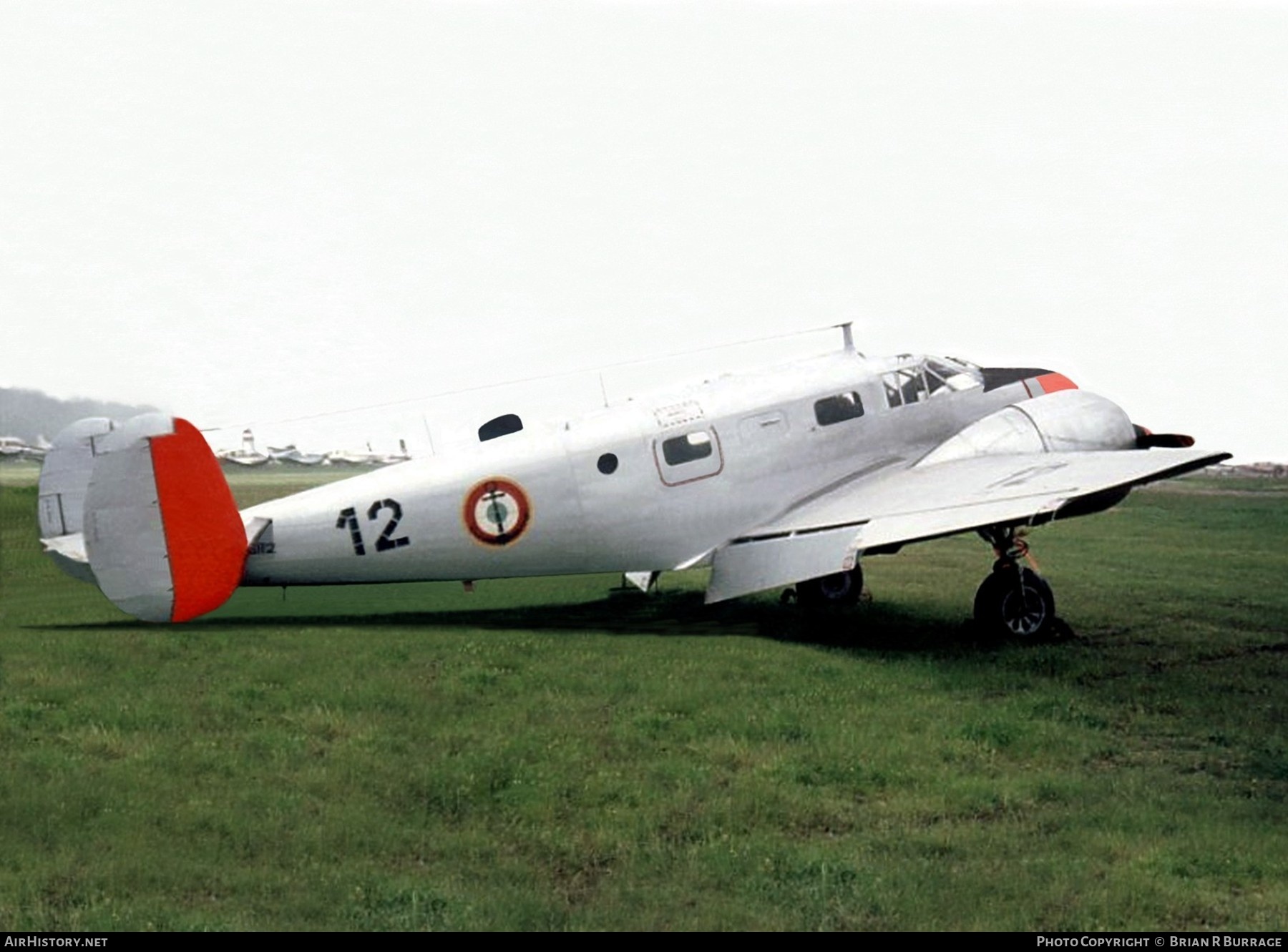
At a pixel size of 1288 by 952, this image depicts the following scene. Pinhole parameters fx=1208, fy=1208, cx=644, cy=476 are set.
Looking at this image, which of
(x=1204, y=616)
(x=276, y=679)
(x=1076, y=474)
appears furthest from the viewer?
(x=1204, y=616)

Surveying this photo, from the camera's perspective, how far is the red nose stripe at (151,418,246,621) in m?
15.7

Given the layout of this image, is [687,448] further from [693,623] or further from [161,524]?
[161,524]

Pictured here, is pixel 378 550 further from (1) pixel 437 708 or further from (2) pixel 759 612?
(2) pixel 759 612

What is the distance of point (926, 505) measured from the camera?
54.6 ft

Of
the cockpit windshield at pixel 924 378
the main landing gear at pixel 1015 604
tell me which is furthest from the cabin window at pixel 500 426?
the main landing gear at pixel 1015 604

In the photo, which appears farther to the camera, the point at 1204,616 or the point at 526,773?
the point at 1204,616

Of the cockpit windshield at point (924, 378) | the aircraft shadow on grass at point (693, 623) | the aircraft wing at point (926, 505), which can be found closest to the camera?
the aircraft wing at point (926, 505)

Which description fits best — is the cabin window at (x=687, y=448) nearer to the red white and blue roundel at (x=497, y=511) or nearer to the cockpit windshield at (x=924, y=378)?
the red white and blue roundel at (x=497, y=511)

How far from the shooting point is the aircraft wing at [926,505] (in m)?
15.4

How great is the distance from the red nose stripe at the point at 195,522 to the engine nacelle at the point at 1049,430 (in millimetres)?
10334

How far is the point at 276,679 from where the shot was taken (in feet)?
45.7

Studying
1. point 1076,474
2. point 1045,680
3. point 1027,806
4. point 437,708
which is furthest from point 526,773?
point 1076,474

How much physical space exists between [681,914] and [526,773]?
10.1 ft

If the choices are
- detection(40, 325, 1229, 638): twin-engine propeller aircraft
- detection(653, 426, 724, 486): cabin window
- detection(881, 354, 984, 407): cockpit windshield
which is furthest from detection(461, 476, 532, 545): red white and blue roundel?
Answer: detection(881, 354, 984, 407): cockpit windshield
